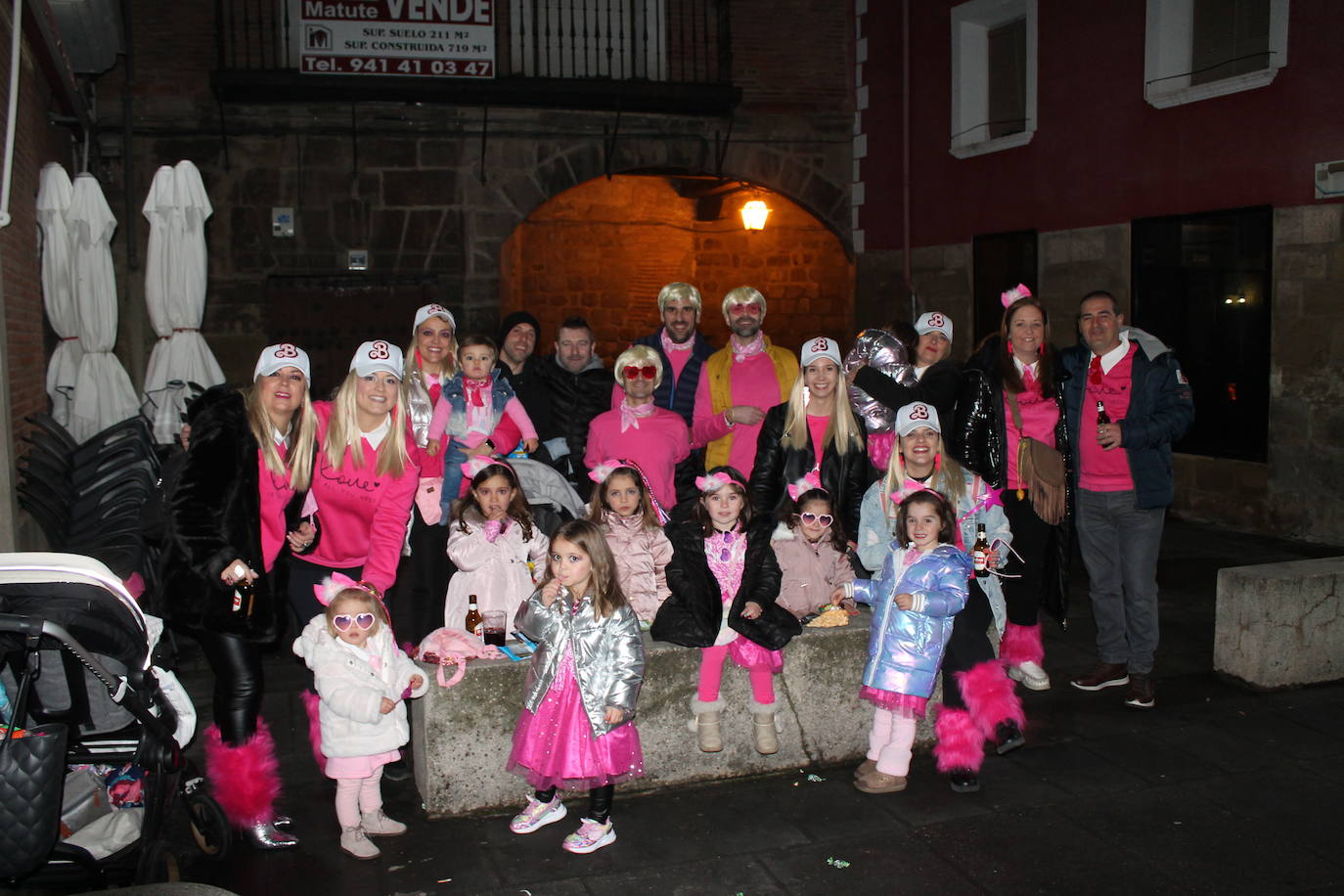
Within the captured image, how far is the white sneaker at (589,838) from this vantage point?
14.6 feet

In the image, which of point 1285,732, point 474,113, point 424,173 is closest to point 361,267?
point 424,173

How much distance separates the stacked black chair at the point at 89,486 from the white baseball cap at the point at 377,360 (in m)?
2.81

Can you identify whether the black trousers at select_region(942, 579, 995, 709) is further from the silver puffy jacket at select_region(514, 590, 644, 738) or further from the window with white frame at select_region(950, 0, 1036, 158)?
the window with white frame at select_region(950, 0, 1036, 158)

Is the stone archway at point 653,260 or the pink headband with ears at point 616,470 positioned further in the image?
the stone archway at point 653,260

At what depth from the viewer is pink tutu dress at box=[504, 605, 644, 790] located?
445 cm

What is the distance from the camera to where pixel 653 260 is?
65.0 feet

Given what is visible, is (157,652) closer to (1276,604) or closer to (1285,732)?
(1285,732)

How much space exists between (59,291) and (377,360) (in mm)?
5173

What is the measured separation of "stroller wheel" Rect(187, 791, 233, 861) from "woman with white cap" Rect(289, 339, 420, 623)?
896 mm

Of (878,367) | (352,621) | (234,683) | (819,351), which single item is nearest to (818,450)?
(819,351)

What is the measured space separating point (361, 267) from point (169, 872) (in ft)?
37.8

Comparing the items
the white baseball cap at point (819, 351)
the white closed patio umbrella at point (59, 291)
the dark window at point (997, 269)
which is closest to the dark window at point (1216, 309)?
the dark window at point (997, 269)

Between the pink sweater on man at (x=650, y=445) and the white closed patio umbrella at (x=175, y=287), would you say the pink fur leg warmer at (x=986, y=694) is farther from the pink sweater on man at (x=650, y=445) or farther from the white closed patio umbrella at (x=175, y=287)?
the white closed patio umbrella at (x=175, y=287)

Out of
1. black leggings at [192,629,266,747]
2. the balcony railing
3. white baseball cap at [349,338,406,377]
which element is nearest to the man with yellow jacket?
white baseball cap at [349,338,406,377]
